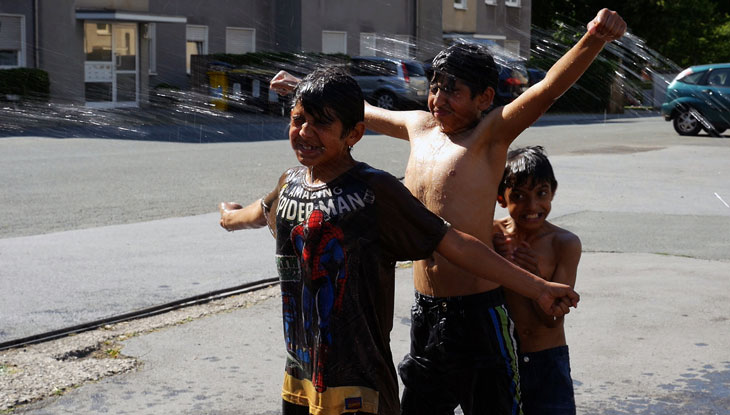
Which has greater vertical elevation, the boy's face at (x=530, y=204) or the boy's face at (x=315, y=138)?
the boy's face at (x=315, y=138)

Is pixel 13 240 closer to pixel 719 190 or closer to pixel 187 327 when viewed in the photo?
pixel 187 327

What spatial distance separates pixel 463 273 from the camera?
3.10 meters

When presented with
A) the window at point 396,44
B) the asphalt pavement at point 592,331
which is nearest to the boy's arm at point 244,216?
the asphalt pavement at point 592,331

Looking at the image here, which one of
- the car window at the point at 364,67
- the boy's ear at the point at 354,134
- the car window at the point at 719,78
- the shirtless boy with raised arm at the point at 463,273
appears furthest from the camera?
the car window at the point at 364,67

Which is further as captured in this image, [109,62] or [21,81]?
[109,62]

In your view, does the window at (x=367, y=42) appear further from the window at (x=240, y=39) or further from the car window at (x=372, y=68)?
the car window at (x=372, y=68)

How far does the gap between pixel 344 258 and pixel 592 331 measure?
331 centimetres

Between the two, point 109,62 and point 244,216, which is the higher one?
point 109,62

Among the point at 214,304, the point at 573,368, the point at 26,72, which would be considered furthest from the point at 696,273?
the point at 26,72

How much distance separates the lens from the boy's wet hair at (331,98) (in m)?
2.50

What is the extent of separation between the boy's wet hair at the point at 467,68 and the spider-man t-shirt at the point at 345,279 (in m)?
0.66

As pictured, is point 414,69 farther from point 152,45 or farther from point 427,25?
point 427,25

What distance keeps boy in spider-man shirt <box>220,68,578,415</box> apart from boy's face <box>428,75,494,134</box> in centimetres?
63

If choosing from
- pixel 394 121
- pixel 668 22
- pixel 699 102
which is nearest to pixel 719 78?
pixel 699 102
